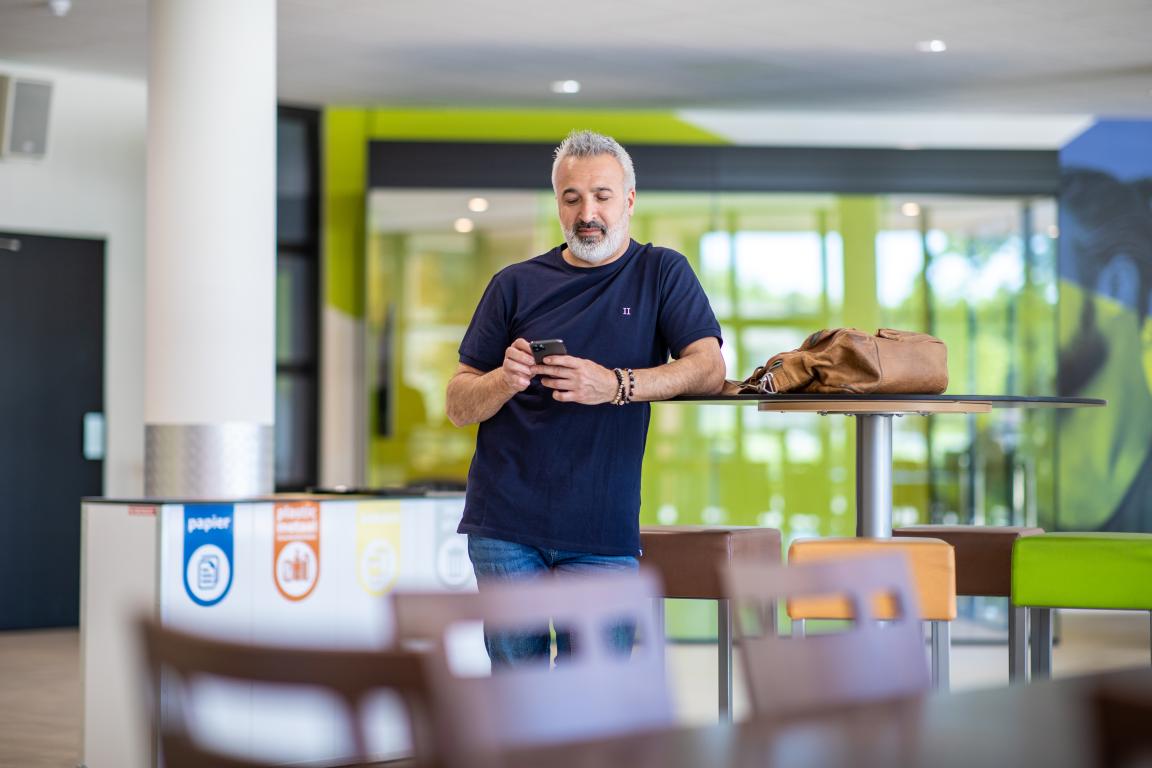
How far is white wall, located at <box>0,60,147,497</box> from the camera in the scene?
28.7 ft

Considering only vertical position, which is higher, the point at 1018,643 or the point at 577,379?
the point at 577,379

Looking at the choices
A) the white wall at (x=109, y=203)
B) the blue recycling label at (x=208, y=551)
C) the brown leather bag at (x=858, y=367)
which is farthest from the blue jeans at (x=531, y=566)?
the white wall at (x=109, y=203)

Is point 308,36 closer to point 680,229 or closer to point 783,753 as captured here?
point 680,229

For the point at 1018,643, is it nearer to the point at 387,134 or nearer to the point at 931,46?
the point at 931,46

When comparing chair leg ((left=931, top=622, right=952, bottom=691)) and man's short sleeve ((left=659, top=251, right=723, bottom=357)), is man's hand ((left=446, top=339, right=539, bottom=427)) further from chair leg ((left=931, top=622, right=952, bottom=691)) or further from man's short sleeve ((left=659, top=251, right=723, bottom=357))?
chair leg ((left=931, top=622, right=952, bottom=691))

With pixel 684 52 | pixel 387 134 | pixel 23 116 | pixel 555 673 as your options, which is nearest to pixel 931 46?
pixel 684 52

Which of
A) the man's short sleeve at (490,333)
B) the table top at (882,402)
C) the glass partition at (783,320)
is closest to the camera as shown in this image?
the man's short sleeve at (490,333)

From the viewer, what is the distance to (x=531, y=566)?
2898mm

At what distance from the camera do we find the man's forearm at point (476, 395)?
2877mm

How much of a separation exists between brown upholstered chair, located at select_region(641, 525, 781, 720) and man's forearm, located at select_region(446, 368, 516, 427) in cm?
92

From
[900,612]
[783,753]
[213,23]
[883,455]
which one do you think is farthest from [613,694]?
[213,23]

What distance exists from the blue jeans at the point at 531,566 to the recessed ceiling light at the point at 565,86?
19.0 ft

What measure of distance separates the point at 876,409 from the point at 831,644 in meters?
1.59

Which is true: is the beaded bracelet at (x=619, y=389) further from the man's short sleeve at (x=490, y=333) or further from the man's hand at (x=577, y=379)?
the man's short sleeve at (x=490, y=333)
